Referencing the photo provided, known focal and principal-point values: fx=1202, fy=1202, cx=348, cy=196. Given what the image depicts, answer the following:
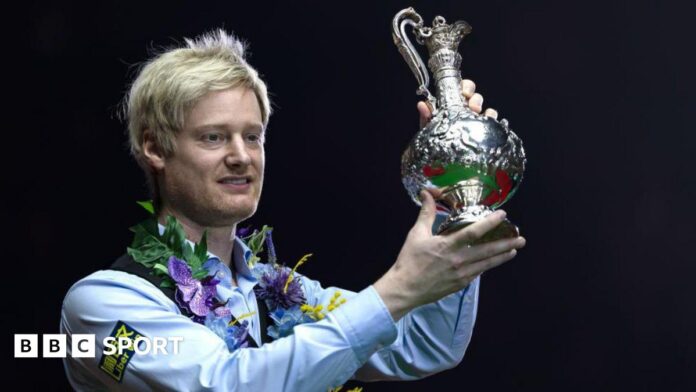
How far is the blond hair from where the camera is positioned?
239cm

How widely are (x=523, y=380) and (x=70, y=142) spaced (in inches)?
60.7

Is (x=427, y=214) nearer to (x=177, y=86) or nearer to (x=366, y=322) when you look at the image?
(x=366, y=322)

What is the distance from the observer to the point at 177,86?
240 centimetres

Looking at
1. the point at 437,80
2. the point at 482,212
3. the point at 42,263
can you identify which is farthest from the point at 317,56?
the point at 482,212

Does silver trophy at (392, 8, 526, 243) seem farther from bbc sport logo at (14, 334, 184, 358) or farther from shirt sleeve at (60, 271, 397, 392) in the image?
bbc sport logo at (14, 334, 184, 358)

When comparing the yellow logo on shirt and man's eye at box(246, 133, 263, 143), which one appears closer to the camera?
the yellow logo on shirt

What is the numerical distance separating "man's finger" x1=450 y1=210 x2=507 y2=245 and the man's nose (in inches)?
23.5

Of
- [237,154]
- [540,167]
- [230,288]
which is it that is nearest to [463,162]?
[237,154]

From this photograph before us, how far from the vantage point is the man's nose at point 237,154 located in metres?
2.35

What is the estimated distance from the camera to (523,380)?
3713mm

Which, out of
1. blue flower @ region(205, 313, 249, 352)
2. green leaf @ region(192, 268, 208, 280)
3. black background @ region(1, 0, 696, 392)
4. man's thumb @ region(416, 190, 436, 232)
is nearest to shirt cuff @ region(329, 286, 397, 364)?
man's thumb @ region(416, 190, 436, 232)

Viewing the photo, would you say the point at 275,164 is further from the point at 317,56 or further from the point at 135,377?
the point at 135,377

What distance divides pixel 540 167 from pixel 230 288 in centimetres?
161

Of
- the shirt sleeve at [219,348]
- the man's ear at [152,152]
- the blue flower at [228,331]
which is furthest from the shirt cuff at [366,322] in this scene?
the man's ear at [152,152]
